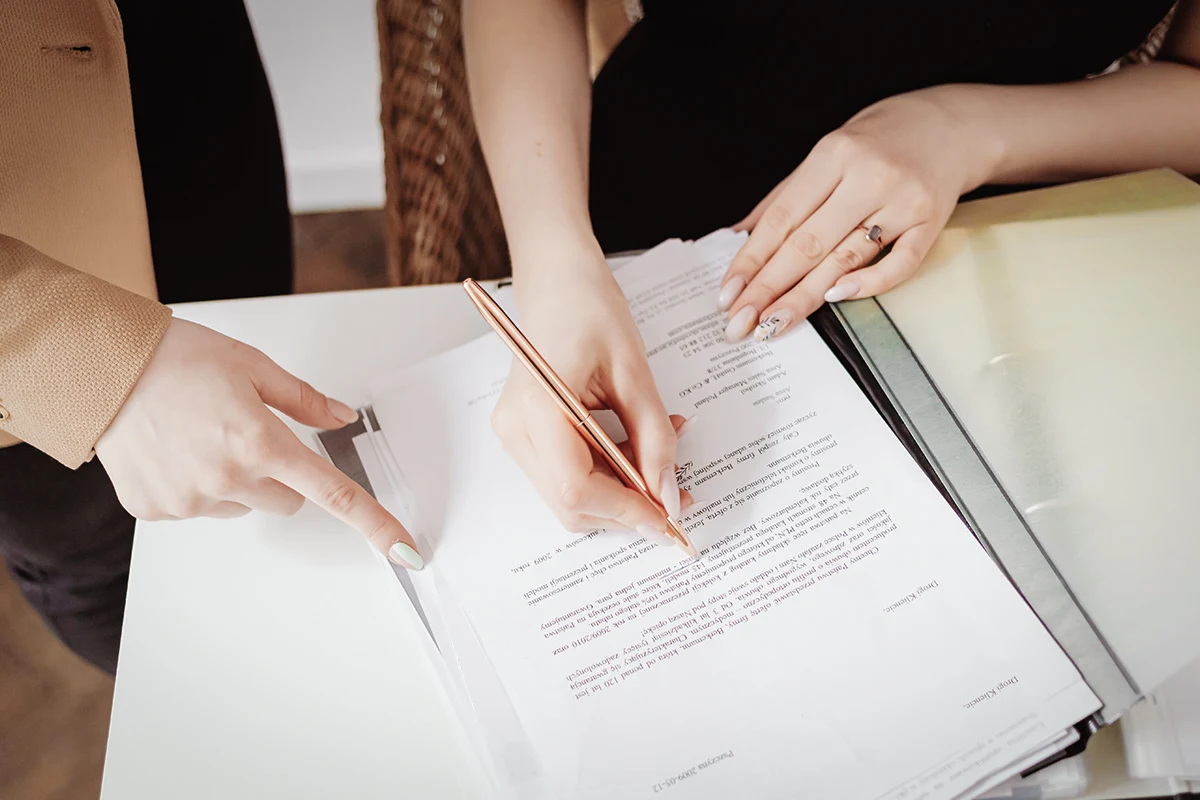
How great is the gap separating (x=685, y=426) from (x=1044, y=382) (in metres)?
0.24

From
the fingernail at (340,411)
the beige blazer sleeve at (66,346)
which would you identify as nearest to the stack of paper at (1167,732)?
the fingernail at (340,411)

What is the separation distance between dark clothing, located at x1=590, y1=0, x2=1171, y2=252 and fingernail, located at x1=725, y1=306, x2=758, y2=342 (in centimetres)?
33

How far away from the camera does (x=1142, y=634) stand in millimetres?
Answer: 431

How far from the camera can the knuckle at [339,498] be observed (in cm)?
49

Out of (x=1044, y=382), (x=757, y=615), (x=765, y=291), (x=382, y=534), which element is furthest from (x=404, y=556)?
(x=1044, y=382)

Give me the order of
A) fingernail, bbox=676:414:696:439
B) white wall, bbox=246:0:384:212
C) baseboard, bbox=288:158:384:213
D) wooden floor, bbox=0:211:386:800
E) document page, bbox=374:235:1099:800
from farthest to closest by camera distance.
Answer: baseboard, bbox=288:158:384:213 → white wall, bbox=246:0:384:212 → wooden floor, bbox=0:211:386:800 → fingernail, bbox=676:414:696:439 → document page, bbox=374:235:1099:800

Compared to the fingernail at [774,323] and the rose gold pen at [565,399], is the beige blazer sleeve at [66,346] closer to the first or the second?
the rose gold pen at [565,399]

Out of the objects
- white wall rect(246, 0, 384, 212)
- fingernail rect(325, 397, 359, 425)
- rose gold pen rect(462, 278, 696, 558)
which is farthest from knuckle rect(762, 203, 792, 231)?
white wall rect(246, 0, 384, 212)

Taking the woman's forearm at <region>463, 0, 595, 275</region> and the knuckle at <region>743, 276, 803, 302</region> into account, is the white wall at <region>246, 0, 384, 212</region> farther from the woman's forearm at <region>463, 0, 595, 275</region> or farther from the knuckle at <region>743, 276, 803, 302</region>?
the knuckle at <region>743, 276, 803, 302</region>

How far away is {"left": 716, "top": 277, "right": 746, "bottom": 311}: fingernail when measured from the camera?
1.93 feet

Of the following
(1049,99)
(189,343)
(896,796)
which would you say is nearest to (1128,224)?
(1049,99)

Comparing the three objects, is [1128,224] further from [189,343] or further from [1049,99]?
[189,343]

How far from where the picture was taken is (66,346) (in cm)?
46

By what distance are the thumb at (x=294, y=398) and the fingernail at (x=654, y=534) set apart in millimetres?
227
